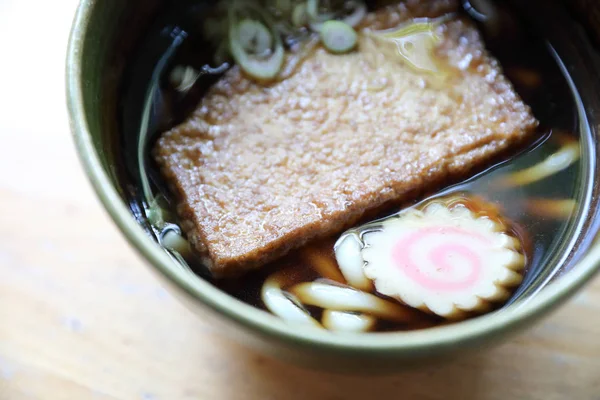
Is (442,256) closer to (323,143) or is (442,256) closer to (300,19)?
(323,143)

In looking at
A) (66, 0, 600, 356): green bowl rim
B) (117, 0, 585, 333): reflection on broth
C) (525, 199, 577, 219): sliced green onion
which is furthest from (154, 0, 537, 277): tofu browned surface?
(66, 0, 600, 356): green bowl rim

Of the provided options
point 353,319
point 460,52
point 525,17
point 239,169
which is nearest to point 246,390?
point 353,319

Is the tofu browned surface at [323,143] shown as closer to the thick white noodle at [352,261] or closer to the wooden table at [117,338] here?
the thick white noodle at [352,261]

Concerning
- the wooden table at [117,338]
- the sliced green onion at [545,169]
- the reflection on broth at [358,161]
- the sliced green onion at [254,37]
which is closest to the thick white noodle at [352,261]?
the reflection on broth at [358,161]

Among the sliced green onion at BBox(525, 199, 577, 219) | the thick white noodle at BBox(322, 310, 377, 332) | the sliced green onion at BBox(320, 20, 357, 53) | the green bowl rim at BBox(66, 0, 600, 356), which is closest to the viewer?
the green bowl rim at BBox(66, 0, 600, 356)

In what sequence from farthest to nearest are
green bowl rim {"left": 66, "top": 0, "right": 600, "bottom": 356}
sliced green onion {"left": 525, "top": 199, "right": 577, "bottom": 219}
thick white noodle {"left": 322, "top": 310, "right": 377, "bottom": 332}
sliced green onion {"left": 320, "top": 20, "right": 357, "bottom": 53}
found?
sliced green onion {"left": 320, "top": 20, "right": 357, "bottom": 53}
sliced green onion {"left": 525, "top": 199, "right": 577, "bottom": 219}
thick white noodle {"left": 322, "top": 310, "right": 377, "bottom": 332}
green bowl rim {"left": 66, "top": 0, "right": 600, "bottom": 356}

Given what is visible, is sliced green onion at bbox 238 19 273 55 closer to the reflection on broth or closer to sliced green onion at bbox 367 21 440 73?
the reflection on broth

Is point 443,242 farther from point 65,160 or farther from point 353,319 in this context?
point 65,160

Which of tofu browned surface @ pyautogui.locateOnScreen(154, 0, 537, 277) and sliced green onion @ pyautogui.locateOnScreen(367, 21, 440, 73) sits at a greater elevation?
sliced green onion @ pyautogui.locateOnScreen(367, 21, 440, 73)

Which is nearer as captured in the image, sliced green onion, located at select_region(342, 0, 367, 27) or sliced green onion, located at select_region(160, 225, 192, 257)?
sliced green onion, located at select_region(160, 225, 192, 257)
